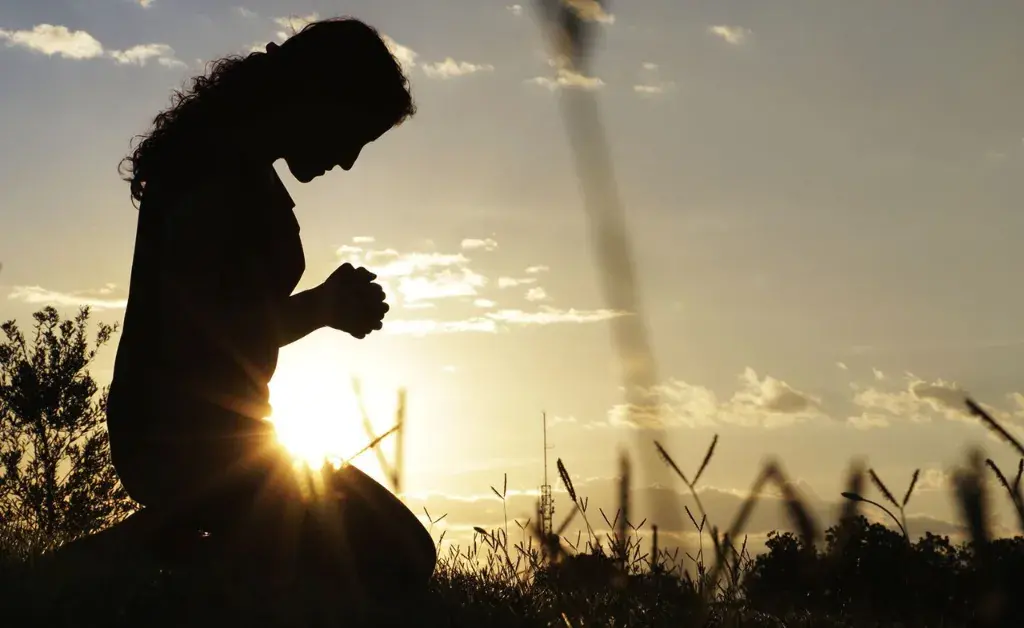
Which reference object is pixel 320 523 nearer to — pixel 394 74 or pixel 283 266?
pixel 283 266

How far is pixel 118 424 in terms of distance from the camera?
596cm

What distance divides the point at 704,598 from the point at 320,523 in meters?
3.73

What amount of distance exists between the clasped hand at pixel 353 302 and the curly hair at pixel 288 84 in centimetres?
99

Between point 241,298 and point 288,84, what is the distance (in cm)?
137

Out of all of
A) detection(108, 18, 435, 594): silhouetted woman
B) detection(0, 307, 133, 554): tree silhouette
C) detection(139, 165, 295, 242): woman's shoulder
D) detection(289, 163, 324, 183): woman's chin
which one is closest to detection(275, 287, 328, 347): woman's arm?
detection(108, 18, 435, 594): silhouetted woman

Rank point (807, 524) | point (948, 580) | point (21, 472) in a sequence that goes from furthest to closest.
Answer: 1. point (21, 472)
2. point (948, 580)
3. point (807, 524)

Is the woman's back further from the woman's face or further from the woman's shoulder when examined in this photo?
the woman's face

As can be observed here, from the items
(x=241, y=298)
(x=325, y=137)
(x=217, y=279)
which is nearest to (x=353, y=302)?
(x=241, y=298)

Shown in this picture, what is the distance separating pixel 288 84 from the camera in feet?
20.3

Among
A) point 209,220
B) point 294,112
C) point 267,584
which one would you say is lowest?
point 267,584

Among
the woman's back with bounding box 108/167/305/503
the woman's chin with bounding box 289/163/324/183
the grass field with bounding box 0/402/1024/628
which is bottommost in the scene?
the grass field with bounding box 0/402/1024/628

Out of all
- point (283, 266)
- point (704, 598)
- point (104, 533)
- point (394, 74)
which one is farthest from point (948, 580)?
point (104, 533)

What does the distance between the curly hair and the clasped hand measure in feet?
3.26

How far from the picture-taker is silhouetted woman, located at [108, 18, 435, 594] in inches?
223
